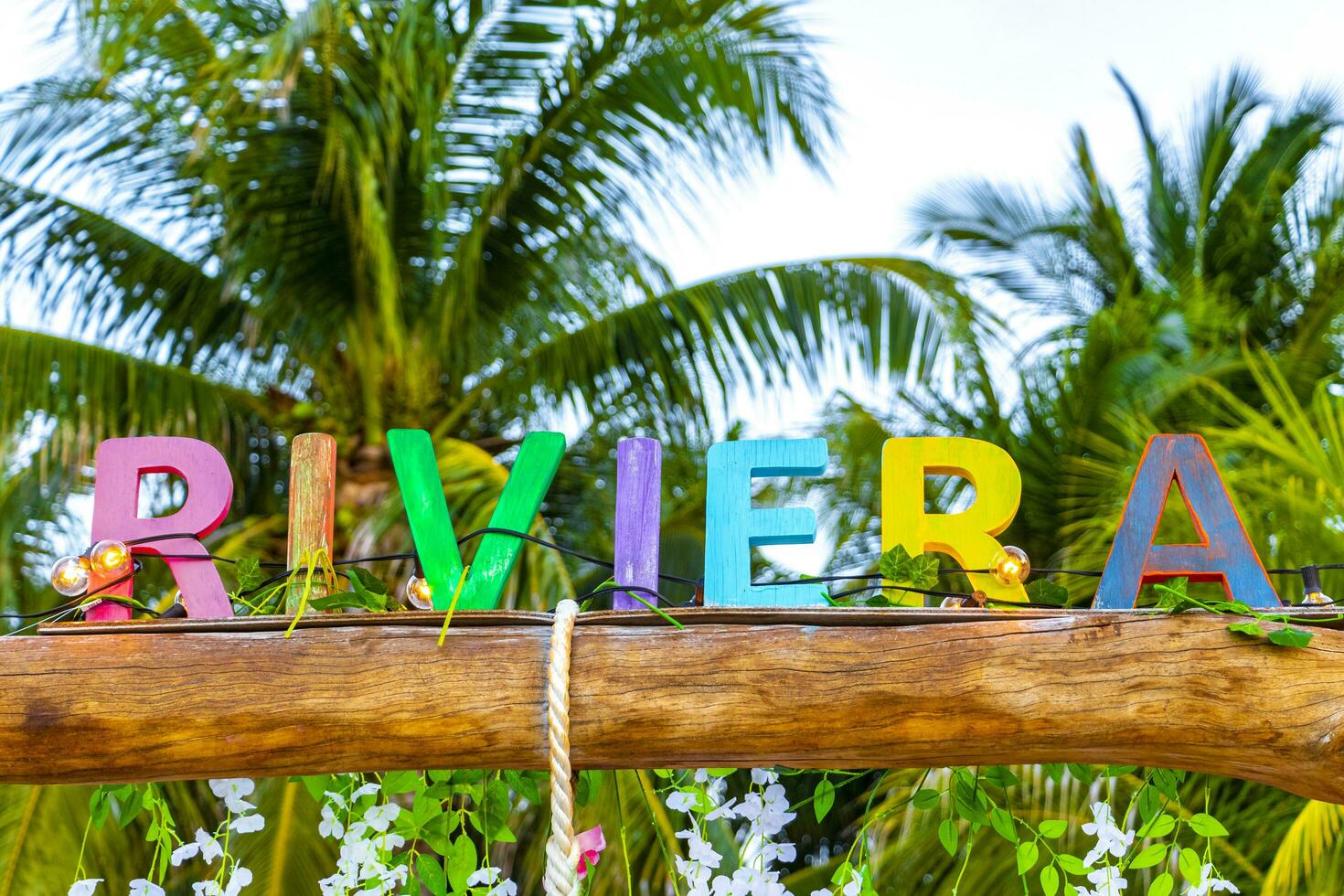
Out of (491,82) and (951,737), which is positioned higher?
(491,82)

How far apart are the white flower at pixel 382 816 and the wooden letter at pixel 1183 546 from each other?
1035 mm

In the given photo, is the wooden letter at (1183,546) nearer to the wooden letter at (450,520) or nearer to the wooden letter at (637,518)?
the wooden letter at (637,518)

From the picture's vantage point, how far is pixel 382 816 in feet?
5.90

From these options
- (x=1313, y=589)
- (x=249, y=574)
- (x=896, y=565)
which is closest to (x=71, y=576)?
(x=249, y=574)

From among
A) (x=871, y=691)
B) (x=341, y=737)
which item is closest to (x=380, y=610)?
(x=341, y=737)

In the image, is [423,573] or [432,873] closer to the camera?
[423,573]

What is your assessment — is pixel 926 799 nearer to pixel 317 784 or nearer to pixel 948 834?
pixel 948 834

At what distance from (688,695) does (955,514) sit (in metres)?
0.43

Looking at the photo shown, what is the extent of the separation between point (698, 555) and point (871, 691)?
430 cm

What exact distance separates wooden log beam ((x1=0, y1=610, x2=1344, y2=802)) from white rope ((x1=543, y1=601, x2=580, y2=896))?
1.3 inches

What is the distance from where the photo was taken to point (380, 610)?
5.22 feet

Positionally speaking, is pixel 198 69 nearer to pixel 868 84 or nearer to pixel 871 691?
pixel 871 691

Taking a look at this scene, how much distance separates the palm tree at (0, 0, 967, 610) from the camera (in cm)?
477

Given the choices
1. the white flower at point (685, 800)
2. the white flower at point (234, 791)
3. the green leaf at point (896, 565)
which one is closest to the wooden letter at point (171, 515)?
the white flower at point (234, 791)
